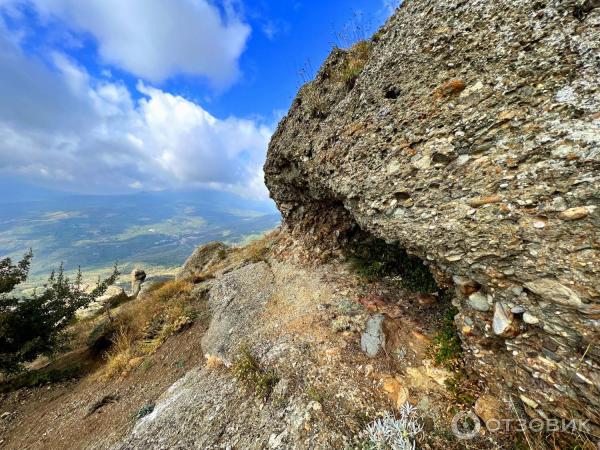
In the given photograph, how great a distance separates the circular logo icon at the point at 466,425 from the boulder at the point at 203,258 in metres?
24.2

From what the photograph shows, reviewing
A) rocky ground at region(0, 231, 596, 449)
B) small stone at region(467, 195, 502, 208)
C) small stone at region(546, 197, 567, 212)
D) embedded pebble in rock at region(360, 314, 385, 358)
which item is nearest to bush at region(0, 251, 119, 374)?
rocky ground at region(0, 231, 596, 449)

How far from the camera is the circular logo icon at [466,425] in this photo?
4.06m

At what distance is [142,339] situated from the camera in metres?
12.5

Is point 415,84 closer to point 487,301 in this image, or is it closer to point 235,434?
point 487,301

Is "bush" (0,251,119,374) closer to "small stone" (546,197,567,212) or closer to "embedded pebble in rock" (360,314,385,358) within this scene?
"embedded pebble in rock" (360,314,385,358)

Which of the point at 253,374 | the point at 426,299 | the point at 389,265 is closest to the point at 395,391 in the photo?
the point at 426,299

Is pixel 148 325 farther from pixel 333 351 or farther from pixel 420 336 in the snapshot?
pixel 420 336

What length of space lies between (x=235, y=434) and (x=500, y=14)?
9820 mm

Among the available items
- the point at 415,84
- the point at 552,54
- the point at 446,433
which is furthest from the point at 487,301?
the point at 415,84

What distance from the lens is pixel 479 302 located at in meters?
4.68

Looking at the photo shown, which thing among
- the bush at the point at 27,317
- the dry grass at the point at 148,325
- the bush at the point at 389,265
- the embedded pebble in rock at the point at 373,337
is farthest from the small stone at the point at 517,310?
the bush at the point at 27,317

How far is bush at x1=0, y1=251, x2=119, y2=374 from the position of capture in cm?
1180

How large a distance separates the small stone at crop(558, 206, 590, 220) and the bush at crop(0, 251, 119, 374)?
62.4 feet

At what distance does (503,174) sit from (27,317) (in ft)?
64.5
